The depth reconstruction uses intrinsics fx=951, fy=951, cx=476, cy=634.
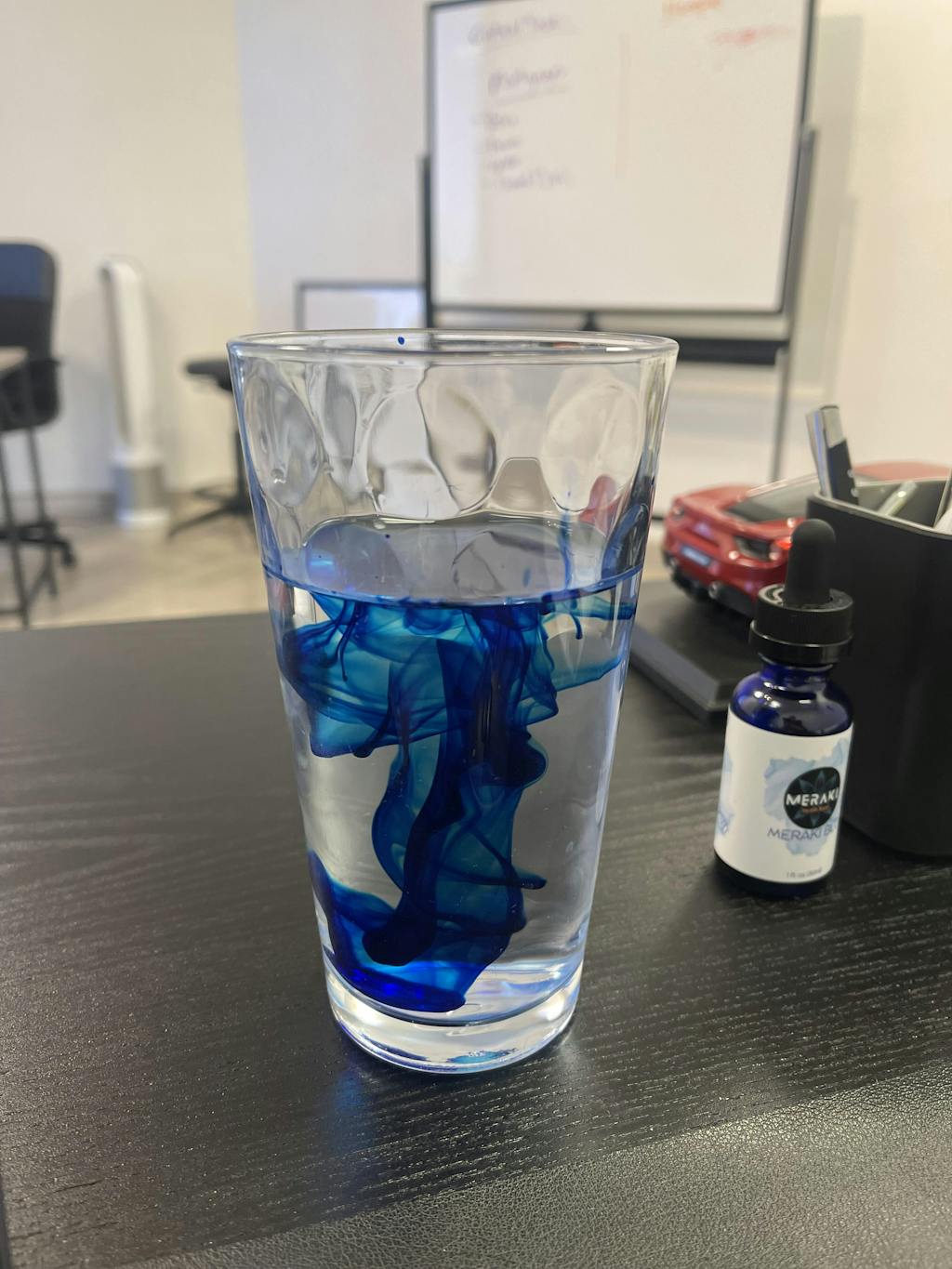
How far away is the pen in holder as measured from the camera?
342 mm

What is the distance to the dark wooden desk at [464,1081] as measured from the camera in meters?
0.21

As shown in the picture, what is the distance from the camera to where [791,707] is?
33cm

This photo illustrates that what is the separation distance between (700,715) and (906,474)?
157 millimetres

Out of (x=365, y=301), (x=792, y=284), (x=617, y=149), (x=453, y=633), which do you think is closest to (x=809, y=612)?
(x=453, y=633)

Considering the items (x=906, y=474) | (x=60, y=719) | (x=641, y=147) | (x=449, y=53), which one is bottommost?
(x=60, y=719)

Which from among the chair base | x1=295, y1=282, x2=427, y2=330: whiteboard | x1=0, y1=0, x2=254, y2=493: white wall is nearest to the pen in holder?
the chair base

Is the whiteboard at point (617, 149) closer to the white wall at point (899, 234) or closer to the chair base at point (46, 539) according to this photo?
the white wall at point (899, 234)

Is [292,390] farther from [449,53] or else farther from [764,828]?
[449,53]

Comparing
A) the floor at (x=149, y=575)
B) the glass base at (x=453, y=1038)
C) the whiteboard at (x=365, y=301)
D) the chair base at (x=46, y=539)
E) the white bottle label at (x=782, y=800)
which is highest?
the whiteboard at (x=365, y=301)

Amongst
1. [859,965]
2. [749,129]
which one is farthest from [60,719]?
[749,129]

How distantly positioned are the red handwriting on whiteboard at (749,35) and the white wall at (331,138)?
96 cm

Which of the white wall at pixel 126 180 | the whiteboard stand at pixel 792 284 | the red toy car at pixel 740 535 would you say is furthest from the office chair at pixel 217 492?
the red toy car at pixel 740 535

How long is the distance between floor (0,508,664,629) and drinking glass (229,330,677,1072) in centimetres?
162

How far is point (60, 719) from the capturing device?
47 centimetres
